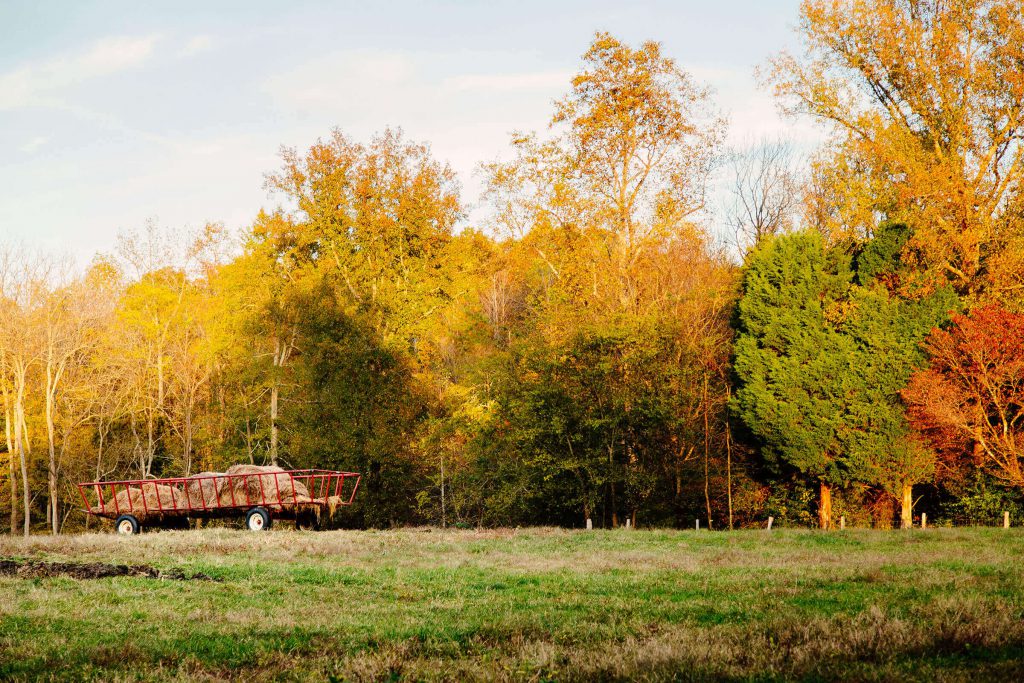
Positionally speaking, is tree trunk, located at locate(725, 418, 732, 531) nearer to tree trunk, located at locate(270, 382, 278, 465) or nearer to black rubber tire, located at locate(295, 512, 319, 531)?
black rubber tire, located at locate(295, 512, 319, 531)

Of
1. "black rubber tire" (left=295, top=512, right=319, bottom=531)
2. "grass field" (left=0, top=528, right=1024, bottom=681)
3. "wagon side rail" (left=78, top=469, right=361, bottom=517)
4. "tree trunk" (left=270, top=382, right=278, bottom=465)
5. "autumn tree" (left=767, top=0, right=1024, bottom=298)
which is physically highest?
"autumn tree" (left=767, top=0, right=1024, bottom=298)

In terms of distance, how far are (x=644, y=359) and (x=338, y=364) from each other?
520 inches

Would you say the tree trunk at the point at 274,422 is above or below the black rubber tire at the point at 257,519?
above

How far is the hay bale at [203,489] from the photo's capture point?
24.6 meters

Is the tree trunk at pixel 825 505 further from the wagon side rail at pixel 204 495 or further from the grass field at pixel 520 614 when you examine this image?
the wagon side rail at pixel 204 495

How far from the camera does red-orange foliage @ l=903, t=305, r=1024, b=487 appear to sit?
27250 millimetres

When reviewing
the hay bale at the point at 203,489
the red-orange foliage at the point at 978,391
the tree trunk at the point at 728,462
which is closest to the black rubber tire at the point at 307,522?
the hay bale at the point at 203,489

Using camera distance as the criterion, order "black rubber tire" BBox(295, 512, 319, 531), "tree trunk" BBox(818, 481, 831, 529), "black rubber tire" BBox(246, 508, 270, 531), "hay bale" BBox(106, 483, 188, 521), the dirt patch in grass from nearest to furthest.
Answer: the dirt patch in grass → "black rubber tire" BBox(246, 508, 270, 531) → "hay bale" BBox(106, 483, 188, 521) → "black rubber tire" BBox(295, 512, 319, 531) → "tree trunk" BBox(818, 481, 831, 529)

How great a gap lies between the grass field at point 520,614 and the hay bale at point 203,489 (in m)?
6.08

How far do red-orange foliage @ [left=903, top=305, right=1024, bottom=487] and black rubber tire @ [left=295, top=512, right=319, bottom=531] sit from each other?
Result: 18.8 m

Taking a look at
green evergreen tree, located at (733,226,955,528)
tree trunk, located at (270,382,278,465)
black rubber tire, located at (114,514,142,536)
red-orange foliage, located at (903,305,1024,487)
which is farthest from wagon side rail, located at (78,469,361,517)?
red-orange foliage, located at (903,305,1024,487)

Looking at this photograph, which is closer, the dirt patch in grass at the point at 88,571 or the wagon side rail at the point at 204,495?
the dirt patch in grass at the point at 88,571

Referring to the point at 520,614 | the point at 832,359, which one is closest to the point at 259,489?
the point at 520,614

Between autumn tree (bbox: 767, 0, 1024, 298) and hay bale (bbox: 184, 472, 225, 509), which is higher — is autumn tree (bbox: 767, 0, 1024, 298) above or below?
above
